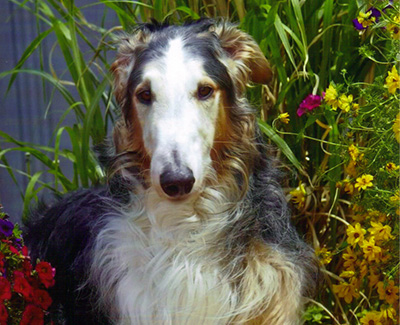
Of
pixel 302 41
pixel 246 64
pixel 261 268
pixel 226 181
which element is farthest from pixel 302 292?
pixel 302 41

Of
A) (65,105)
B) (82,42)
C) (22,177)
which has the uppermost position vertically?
(82,42)

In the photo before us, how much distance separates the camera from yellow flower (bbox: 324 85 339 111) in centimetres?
251

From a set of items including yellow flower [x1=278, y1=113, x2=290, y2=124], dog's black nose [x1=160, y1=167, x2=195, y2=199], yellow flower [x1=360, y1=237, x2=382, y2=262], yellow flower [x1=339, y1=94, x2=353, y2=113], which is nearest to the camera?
dog's black nose [x1=160, y1=167, x2=195, y2=199]

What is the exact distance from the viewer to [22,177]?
11.3 ft

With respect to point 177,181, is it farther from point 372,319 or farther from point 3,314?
point 372,319

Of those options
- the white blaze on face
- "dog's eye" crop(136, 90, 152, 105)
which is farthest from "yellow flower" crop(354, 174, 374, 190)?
"dog's eye" crop(136, 90, 152, 105)

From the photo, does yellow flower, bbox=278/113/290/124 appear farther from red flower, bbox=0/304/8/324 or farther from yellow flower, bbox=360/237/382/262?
red flower, bbox=0/304/8/324

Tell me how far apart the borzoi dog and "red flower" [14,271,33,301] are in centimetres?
20

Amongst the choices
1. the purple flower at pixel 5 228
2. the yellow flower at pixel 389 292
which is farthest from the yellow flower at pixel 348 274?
the purple flower at pixel 5 228

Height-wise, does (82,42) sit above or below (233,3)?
below

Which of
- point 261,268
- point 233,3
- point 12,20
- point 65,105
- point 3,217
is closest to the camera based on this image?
point 261,268

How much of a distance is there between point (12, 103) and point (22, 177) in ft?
1.22

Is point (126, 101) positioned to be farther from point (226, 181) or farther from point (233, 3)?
point (233, 3)

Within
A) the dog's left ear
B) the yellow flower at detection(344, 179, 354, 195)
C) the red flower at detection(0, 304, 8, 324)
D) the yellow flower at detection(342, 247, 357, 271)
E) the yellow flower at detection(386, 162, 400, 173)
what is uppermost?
the dog's left ear
